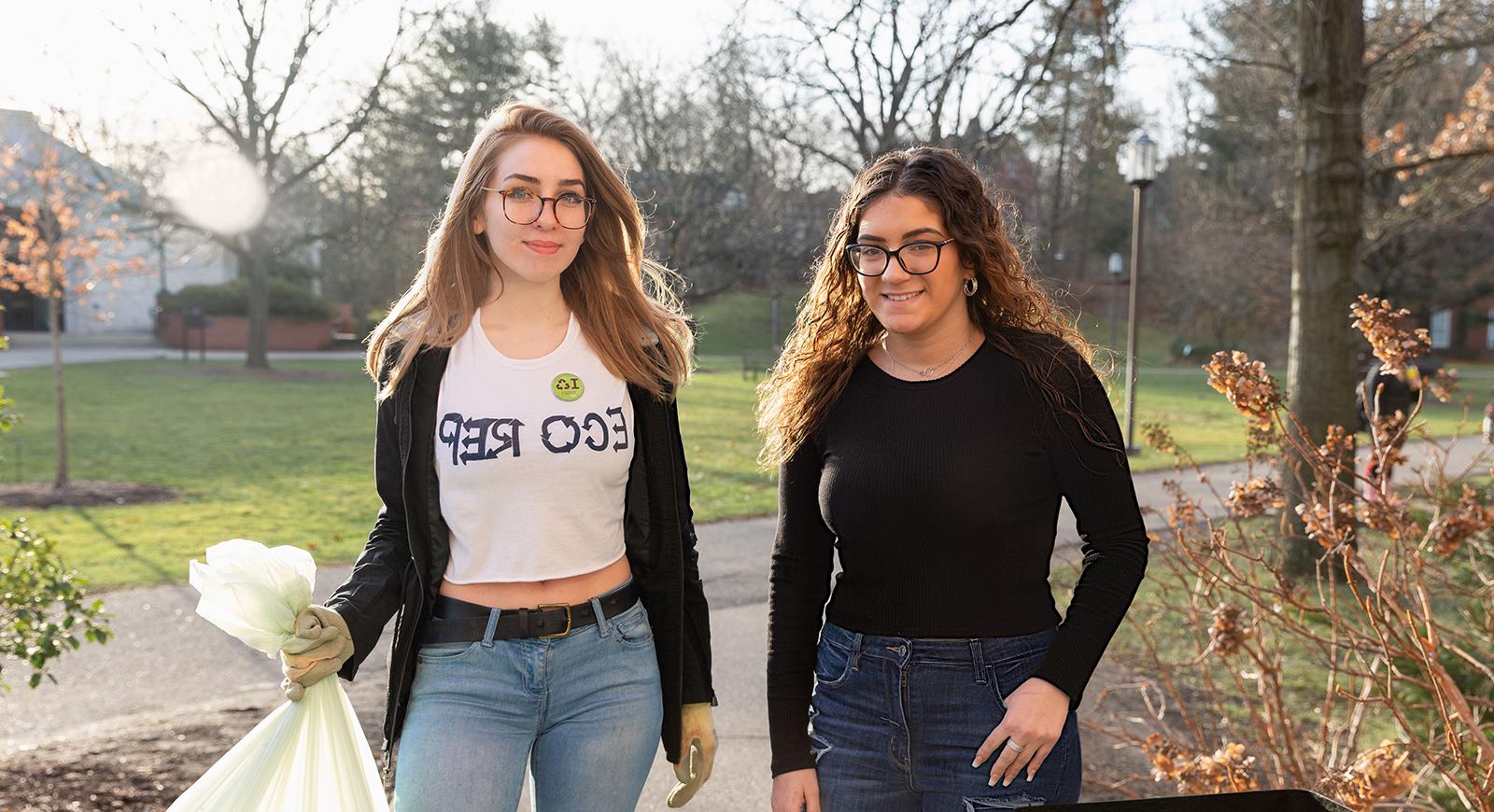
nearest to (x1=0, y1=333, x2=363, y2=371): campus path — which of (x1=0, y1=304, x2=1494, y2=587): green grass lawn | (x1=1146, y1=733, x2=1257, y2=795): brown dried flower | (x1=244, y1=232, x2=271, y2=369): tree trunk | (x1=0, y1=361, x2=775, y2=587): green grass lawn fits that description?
(x1=0, y1=304, x2=1494, y2=587): green grass lawn

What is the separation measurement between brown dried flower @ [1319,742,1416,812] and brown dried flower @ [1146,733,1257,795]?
0.20 metres

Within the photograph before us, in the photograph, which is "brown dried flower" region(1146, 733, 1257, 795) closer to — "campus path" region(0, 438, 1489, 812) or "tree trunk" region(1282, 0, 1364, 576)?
"campus path" region(0, 438, 1489, 812)

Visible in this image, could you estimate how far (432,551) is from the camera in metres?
2.39

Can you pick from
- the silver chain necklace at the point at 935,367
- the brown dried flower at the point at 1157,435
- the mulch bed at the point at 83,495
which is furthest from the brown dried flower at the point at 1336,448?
the mulch bed at the point at 83,495

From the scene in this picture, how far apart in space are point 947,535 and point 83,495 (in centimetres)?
1140

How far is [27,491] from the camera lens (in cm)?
1144

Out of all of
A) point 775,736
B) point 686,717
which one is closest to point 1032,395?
point 775,736

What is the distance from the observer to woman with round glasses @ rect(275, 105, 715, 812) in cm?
232

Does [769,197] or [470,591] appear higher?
[769,197]

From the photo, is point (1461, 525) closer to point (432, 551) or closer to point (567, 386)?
point (567, 386)

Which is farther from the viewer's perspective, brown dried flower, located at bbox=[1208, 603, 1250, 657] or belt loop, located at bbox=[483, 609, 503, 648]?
brown dried flower, located at bbox=[1208, 603, 1250, 657]

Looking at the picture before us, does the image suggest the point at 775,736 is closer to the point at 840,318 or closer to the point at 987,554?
the point at 987,554

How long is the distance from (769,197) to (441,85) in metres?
10.3

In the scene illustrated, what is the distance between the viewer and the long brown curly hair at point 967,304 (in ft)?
7.12
